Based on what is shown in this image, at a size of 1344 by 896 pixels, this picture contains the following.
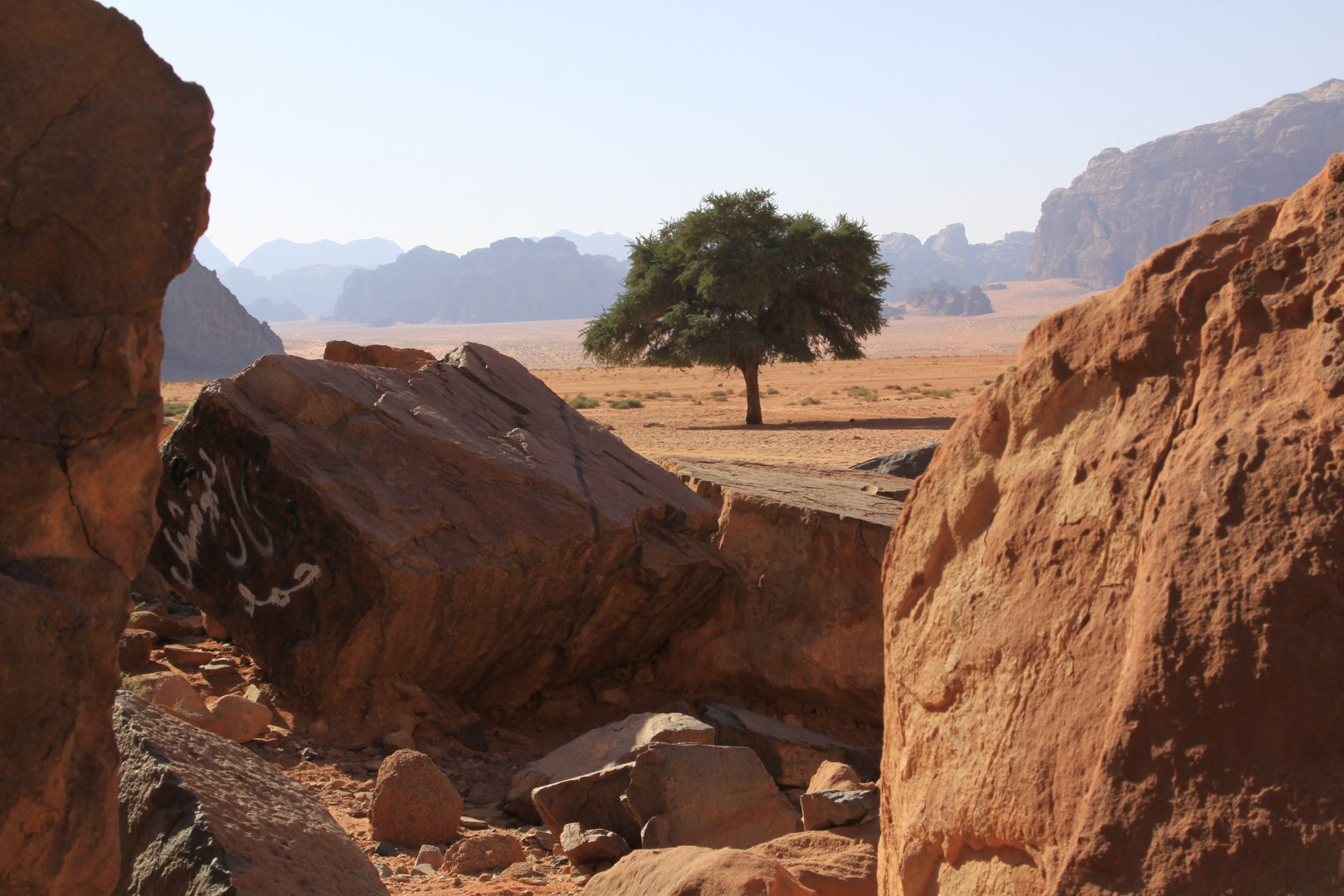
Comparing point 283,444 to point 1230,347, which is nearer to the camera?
point 1230,347

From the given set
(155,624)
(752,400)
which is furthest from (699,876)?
(752,400)

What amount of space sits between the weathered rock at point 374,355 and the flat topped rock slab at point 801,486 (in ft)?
8.52

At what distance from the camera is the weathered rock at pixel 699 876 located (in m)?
2.32

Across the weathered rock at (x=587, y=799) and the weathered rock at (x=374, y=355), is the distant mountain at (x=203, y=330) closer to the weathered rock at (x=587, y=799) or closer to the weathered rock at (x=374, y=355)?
the weathered rock at (x=374, y=355)

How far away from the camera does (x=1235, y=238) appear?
1962 millimetres

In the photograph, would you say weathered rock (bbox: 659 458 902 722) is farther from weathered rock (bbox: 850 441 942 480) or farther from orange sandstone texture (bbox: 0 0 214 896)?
orange sandstone texture (bbox: 0 0 214 896)

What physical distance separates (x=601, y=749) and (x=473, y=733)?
3.02 feet

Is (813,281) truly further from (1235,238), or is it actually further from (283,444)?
(1235,238)

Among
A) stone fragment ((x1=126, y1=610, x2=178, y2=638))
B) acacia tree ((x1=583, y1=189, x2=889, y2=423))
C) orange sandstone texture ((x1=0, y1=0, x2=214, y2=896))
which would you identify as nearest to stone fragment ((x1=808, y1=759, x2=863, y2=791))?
orange sandstone texture ((x1=0, y1=0, x2=214, y2=896))

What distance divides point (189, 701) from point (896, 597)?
3.12m

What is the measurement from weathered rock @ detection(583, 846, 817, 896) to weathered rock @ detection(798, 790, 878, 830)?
27.4 inches

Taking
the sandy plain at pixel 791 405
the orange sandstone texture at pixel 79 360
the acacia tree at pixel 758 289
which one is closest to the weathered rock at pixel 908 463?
the sandy plain at pixel 791 405

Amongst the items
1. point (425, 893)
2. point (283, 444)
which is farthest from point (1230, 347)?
point (283, 444)

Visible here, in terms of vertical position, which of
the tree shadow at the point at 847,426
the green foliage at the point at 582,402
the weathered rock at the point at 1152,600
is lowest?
the tree shadow at the point at 847,426
